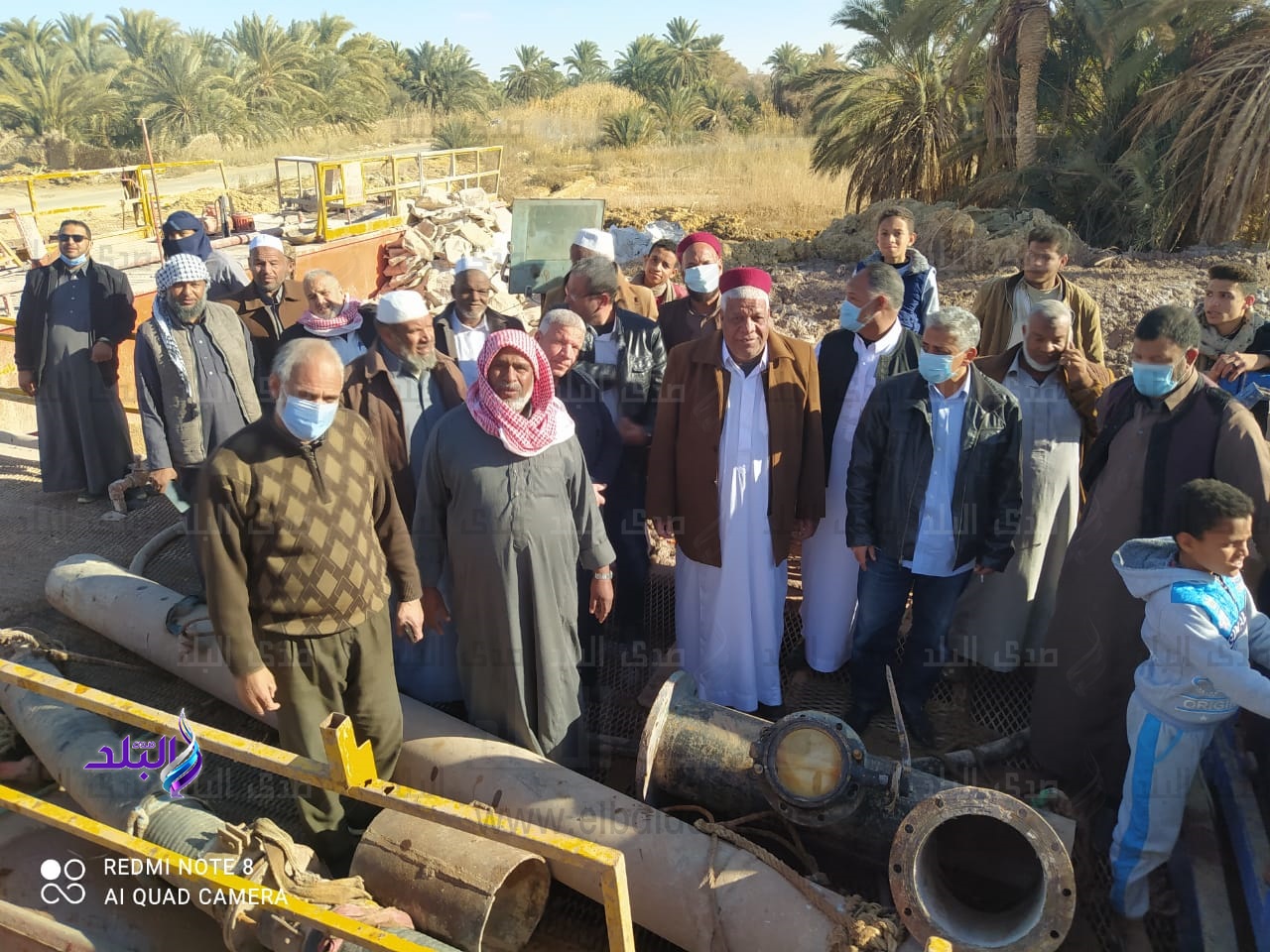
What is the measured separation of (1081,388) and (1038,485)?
0.45m

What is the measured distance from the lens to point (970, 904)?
2.99 metres

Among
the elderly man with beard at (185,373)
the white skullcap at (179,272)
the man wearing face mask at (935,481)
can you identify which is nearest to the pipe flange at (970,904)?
the man wearing face mask at (935,481)

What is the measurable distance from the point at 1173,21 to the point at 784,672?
36.4 ft

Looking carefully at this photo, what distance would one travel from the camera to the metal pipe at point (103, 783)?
2902mm

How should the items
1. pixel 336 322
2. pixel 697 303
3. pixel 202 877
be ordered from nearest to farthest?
pixel 202 877 → pixel 336 322 → pixel 697 303

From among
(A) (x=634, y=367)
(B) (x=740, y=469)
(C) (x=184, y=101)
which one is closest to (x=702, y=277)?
(A) (x=634, y=367)

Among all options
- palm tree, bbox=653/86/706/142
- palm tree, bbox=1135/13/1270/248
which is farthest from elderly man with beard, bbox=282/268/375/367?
palm tree, bbox=653/86/706/142

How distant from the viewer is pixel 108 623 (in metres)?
4.52

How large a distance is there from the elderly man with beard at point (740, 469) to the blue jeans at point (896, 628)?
38 centimetres

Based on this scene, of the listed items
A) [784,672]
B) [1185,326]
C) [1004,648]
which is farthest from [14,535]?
[1185,326]

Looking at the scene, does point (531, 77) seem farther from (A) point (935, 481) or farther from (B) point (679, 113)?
(A) point (935, 481)

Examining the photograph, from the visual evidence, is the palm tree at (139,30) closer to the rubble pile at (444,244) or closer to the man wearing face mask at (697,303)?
the rubble pile at (444,244)

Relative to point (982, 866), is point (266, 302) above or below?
above

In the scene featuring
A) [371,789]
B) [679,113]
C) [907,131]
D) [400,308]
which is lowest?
[371,789]
